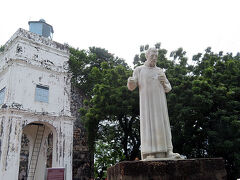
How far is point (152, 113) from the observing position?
13.4 ft

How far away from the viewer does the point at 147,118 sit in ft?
13.3

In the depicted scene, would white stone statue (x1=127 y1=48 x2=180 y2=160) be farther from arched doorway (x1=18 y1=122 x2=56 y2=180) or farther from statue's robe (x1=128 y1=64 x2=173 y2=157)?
arched doorway (x1=18 y1=122 x2=56 y2=180)

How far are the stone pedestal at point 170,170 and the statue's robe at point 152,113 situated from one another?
544 millimetres

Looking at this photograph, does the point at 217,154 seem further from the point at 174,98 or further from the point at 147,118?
the point at 147,118

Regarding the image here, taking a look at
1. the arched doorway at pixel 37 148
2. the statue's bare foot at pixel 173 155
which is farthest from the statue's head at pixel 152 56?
the arched doorway at pixel 37 148

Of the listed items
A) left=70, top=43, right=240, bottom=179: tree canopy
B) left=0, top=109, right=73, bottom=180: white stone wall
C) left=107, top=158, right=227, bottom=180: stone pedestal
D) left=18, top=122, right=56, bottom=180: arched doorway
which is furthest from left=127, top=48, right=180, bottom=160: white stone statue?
left=18, top=122, right=56, bottom=180: arched doorway

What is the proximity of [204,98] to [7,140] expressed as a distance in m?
8.95

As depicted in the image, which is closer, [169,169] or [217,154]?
[169,169]

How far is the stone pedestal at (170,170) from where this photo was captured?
3131 millimetres

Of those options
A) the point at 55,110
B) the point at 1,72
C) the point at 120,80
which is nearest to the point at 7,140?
the point at 55,110

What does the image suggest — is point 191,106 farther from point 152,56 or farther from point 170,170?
point 170,170

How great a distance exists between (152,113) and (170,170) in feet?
3.70

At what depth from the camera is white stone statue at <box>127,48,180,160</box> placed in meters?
3.80

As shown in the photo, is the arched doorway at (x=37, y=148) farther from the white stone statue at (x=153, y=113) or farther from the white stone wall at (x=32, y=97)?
the white stone statue at (x=153, y=113)
